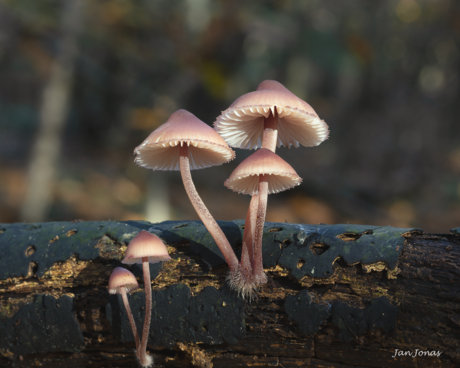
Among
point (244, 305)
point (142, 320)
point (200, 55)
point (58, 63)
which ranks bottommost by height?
point (142, 320)

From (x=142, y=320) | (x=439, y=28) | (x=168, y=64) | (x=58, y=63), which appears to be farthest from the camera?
(x=439, y=28)

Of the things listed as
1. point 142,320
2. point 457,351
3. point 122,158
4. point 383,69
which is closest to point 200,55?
point 122,158

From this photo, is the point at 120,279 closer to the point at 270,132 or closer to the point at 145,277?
the point at 145,277

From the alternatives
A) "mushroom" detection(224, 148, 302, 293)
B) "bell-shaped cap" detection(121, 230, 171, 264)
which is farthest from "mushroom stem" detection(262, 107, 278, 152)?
"bell-shaped cap" detection(121, 230, 171, 264)

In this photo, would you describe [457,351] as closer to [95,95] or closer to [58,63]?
[58,63]

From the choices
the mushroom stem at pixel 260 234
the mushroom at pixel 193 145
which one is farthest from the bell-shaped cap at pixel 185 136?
the mushroom stem at pixel 260 234

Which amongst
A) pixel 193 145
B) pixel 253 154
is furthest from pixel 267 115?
pixel 193 145

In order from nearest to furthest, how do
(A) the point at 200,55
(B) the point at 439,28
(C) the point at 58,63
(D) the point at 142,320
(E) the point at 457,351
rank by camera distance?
1. (E) the point at 457,351
2. (D) the point at 142,320
3. (C) the point at 58,63
4. (A) the point at 200,55
5. (B) the point at 439,28
